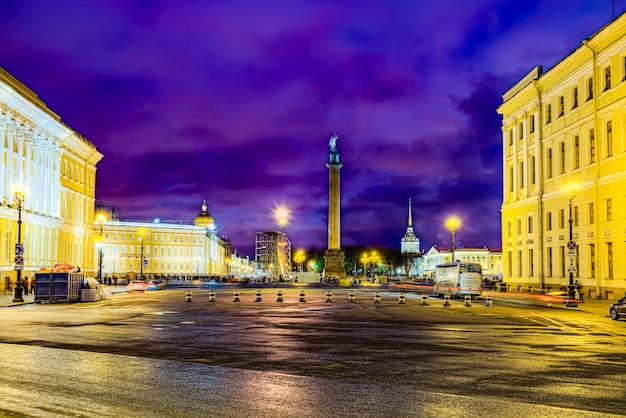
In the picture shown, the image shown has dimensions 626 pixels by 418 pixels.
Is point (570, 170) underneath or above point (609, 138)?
underneath

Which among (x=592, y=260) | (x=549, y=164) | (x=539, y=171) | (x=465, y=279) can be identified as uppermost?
(x=549, y=164)

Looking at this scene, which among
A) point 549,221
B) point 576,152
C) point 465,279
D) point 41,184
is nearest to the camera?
point 576,152

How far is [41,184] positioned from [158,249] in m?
106

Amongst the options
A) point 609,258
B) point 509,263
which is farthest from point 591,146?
point 509,263

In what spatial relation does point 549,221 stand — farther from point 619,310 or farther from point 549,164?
point 619,310

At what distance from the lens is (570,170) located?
50969 millimetres

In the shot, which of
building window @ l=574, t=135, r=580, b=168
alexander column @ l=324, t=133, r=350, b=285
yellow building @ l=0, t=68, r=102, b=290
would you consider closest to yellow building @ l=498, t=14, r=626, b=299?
building window @ l=574, t=135, r=580, b=168

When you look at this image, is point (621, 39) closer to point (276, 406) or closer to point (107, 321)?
point (107, 321)

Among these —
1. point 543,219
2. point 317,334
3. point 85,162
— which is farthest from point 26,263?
point 317,334

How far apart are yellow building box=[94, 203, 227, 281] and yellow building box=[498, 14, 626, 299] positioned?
112743 millimetres

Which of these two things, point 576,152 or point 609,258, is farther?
point 576,152

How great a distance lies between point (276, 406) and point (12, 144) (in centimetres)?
6090

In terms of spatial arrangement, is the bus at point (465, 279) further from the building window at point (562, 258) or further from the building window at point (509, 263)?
the building window at point (509, 263)

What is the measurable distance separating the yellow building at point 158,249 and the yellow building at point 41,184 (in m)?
75.9
